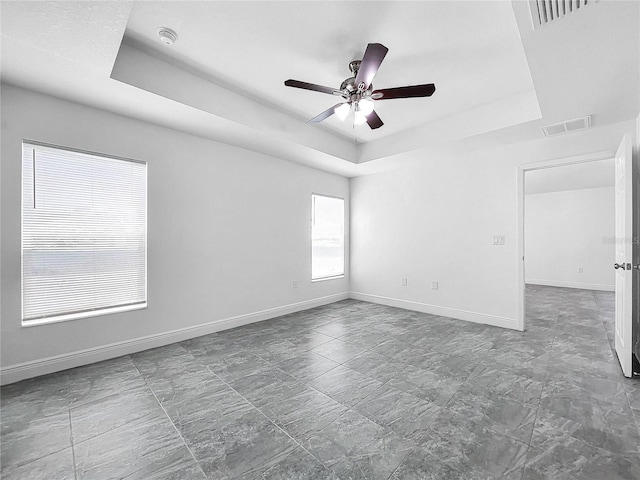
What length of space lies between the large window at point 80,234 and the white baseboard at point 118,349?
1.17ft

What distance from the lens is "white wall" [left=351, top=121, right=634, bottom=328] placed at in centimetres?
377

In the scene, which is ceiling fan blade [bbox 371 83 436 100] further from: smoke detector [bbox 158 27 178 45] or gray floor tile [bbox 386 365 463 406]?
gray floor tile [bbox 386 365 463 406]

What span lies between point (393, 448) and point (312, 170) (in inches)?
162

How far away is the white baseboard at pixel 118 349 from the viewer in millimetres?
2396

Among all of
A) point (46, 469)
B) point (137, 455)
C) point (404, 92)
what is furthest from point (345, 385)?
point (404, 92)

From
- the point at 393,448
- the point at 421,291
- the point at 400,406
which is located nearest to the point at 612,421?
the point at 400,406

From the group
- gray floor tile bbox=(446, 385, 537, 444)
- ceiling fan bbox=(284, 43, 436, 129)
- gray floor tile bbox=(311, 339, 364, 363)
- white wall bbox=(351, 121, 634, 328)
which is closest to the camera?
gray floor tile bbox=(446, 385, 537, 444)

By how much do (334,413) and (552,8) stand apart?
281 centimetres

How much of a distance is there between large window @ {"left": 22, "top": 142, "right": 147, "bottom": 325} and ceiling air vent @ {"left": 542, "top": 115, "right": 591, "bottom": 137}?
4.59m

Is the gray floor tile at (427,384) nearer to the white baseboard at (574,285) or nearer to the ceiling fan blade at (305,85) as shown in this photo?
the ceiling fan blade at (305,85)

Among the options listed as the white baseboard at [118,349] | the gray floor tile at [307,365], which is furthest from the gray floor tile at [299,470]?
the white baseboard at [118,349]

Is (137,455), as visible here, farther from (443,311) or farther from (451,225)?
(451,225)

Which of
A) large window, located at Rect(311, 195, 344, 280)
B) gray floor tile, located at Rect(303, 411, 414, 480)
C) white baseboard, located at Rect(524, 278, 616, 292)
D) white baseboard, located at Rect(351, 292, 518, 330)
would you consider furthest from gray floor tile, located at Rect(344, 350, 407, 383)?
white baseboard, located at Rect(524, 278, 616, 292)

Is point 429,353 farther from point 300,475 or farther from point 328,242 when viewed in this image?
point 328,242
